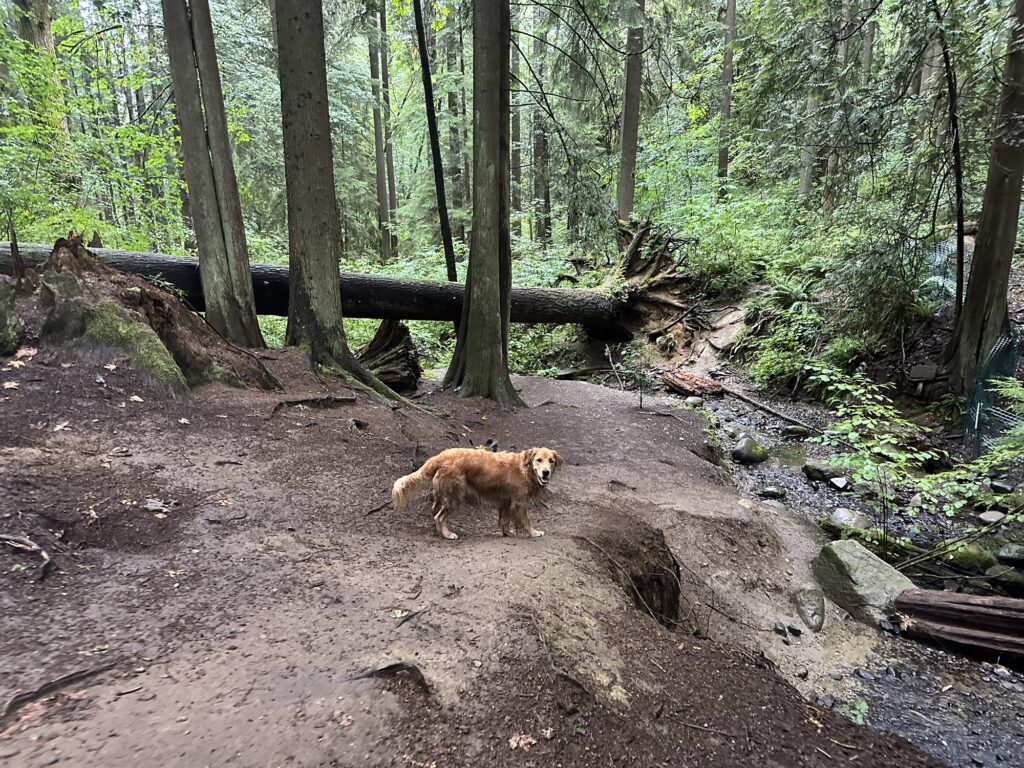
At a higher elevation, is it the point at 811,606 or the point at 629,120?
the point at 629,120

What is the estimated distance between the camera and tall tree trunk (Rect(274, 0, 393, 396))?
7270 millimetres

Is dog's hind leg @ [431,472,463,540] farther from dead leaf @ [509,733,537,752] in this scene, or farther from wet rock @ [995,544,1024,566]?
wet rock @ [995,544,1024,566]

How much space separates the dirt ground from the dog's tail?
0.33 metres

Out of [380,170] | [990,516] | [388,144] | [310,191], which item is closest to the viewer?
[990,516]

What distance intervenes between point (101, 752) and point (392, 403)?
6.11m

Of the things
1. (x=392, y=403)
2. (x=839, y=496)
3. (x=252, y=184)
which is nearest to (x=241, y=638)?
(x=392, y=403)

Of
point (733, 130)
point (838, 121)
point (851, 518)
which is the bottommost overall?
point (851, 518)

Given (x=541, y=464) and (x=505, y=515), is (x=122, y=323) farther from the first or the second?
(x=541, y=464)

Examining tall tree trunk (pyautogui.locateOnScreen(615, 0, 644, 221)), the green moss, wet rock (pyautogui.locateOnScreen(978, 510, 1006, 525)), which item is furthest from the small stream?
tall tree trunk (pyautogui.locateOnScreen(615, 0, 644, 221))

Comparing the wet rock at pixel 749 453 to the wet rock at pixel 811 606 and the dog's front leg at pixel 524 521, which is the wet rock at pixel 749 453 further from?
the dog's front leg at pixel 524 521

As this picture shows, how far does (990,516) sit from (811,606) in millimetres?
3450

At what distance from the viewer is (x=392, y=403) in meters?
7.87

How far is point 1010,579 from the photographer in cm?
573

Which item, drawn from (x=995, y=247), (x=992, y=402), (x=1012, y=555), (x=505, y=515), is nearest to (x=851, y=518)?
(x=1012, y=555)
